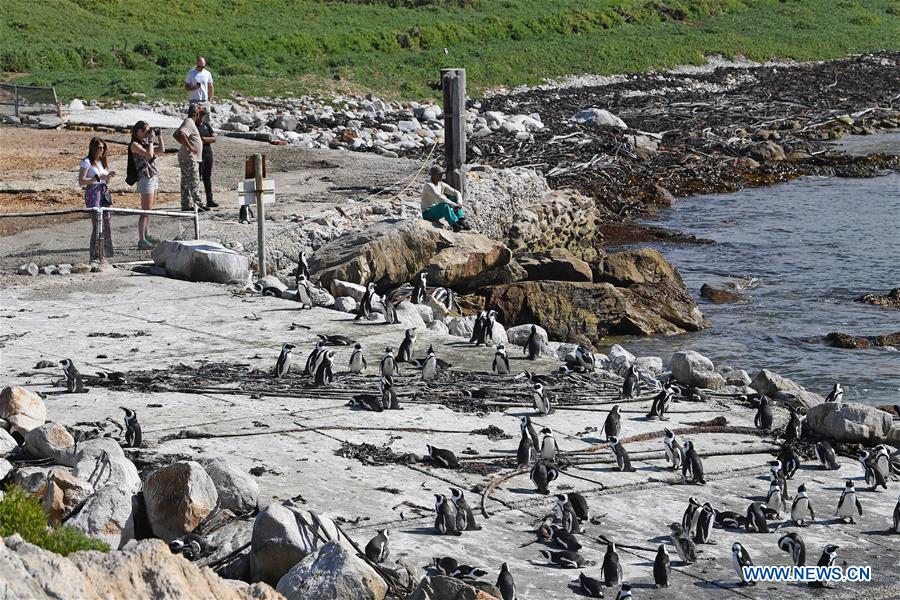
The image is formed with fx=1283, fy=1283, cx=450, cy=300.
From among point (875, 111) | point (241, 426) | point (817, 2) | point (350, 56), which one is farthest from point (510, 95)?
point (817, 2)

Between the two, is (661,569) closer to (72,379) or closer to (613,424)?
(613,424)

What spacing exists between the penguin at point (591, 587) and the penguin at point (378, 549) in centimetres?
135

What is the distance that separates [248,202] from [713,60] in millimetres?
56696

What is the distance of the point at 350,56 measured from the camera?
2077 inches

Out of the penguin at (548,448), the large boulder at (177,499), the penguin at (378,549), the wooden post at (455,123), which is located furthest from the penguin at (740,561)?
the wooden post at (455,123)

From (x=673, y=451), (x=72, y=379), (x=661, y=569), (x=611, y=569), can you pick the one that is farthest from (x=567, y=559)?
(x=72, y=379)

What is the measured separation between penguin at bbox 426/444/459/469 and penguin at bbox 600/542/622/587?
233 centimetres

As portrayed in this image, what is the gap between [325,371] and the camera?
13.4 meters

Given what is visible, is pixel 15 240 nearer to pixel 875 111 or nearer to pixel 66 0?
pixel 66 0

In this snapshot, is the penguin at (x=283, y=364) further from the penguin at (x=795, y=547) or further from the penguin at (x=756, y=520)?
the penguin at (x=795, y=547)

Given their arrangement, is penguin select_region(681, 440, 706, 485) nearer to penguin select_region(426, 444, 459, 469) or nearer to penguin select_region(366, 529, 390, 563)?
penguin select_region(426, 444, 459, 469)

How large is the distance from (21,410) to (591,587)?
5396mm

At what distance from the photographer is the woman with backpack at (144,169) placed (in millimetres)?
18828

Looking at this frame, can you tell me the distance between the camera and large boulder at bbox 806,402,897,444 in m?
13.0
